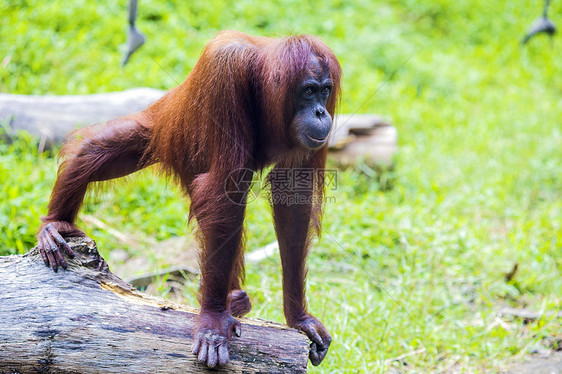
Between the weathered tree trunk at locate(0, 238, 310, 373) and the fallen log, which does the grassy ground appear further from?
the weathered tree trunk at locate(0, 238, 310, 373)

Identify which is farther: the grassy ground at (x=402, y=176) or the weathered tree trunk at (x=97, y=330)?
the grassy ground at (x=402, y=176)

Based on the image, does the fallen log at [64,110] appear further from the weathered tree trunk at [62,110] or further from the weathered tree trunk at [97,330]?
the weathered tree trunk at [97,330]

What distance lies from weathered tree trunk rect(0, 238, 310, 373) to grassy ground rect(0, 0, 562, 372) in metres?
0.82

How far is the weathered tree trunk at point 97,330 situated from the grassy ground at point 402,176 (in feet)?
2.69

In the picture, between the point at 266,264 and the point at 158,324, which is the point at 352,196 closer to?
the point at 266,264

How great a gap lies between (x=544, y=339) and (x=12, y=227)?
4061mm

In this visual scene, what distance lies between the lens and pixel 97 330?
2.57m

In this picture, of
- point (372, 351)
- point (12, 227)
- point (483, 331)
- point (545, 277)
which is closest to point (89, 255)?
point (12, 227)

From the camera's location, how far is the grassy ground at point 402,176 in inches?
161

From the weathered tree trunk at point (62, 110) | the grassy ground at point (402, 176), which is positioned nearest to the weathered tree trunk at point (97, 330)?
the grassy ground at point (402, 176)

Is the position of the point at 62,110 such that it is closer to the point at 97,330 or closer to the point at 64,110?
the point at 64,110

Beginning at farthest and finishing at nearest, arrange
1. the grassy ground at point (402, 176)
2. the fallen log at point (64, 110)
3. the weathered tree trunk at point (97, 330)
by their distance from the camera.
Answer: the fallen log at point (64, 110) < the grassy ground at point (402, 176) < the weathered tree trunk at point (97, 330)

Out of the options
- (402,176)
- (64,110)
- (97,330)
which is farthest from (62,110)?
(402,176)

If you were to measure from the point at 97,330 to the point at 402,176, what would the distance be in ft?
13.7
